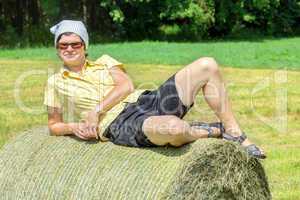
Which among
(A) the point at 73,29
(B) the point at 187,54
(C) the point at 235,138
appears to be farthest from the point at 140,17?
(C) the point at 235,138

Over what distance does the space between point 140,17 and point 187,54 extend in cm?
1039

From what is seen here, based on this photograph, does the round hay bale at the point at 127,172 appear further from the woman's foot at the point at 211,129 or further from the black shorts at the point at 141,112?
the woman's foot at the point at 211,129

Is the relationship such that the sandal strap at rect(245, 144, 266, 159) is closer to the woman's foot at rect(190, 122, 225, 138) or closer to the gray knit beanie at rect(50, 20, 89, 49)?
the woman's foot at rect(190, 122, 225, 138)

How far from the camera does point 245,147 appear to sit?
195 inches

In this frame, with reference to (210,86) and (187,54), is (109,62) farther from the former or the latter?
(187,54)

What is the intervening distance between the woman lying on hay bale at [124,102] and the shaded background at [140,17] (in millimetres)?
23093

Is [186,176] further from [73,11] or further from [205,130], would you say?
[73,11]

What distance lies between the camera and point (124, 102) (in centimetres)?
532

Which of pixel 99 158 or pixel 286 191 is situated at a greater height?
pixel 99 158

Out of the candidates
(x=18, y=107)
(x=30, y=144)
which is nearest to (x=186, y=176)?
(x=30, y=144)

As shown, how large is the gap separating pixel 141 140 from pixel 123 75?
28.5 inches

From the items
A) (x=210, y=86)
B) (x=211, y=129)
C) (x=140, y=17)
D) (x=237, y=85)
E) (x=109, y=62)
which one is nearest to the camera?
(x=211, y=129)

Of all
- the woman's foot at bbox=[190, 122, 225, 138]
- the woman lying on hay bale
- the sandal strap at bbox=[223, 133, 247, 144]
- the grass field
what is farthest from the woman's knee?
the grass field

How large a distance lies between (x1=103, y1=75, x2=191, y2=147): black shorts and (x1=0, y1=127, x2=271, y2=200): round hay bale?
0.27 ft
